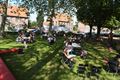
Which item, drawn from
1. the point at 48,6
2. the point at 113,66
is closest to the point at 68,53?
the point at 113,66

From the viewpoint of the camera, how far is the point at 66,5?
136 ft

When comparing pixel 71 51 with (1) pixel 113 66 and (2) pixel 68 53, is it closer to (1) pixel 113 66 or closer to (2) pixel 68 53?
(2) pixel 68 53

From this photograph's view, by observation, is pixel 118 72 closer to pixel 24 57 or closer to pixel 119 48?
pixel 24 57

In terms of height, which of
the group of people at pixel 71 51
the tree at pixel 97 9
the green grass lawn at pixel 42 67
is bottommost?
the green grass lawn at pixel 42 67

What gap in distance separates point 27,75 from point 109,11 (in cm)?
2491

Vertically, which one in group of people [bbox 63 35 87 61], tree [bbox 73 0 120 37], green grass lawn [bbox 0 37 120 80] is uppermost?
tree [bbox 73 0 120 37]

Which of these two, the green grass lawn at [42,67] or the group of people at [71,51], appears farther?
the group of people at [71,51]

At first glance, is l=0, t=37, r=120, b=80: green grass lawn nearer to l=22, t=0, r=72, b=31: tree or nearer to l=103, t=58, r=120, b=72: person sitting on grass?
l=103, t=58, r=120, b=72: person sitting on grass

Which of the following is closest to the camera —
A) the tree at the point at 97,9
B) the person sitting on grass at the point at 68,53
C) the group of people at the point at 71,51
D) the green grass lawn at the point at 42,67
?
the green grass lawn at the point at 42,67

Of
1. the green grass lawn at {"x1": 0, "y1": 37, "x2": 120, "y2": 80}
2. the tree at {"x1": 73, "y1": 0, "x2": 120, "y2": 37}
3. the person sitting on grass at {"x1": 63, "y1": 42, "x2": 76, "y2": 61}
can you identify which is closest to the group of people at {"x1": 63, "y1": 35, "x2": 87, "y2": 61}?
the person sitting on grass at {"x1": 63, "y1": 42, "x2": 76, "y2": 61}

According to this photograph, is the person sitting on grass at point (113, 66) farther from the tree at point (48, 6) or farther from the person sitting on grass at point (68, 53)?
the tree at point (48, 6)

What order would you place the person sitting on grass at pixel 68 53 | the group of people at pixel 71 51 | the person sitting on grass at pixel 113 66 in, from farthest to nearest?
the group of people at pixel 71 51 < the person sitting on grass at pixel 68 53 < the person sitting on grass at pixel 113 66

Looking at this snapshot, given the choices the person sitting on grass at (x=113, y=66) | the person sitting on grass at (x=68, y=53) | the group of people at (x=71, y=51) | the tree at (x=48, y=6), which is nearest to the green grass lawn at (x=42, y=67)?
the person sitting on grass at (x=113, y=66)

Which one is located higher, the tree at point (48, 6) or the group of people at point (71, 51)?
the tree at point (48, 6)
